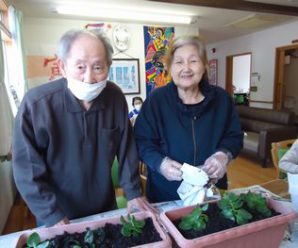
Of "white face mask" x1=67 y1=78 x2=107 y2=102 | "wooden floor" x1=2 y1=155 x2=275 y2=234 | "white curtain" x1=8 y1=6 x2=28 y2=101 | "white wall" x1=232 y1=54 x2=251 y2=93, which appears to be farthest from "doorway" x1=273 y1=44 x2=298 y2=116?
"white face mask" x1=67 y1=78 x2=107 y2=102

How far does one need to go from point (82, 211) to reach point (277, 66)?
18.3 ft

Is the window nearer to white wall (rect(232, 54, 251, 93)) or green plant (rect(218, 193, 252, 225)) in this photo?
green plant (rect(218, 193, 252, 225))

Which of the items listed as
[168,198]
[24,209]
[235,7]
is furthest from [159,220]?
[235,7]

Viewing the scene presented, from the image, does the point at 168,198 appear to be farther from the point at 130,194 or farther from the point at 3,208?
the point at 3,208

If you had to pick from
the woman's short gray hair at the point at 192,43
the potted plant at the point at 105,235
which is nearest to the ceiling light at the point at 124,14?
the woman's short gray hair at the point at 192,43

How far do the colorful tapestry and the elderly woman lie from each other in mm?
3576

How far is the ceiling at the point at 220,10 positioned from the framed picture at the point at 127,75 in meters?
0.85

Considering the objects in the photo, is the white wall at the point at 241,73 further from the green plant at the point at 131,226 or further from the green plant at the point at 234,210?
the green plant at the point at 131,226

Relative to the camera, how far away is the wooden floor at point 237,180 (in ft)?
7.85

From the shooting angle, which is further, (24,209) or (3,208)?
(24,209)

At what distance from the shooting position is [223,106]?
1.09 meters

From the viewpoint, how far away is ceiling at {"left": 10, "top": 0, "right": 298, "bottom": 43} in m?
3.39

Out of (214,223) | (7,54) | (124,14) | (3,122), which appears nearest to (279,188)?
(214,223)

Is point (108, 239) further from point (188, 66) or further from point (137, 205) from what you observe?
point (188, 66)
